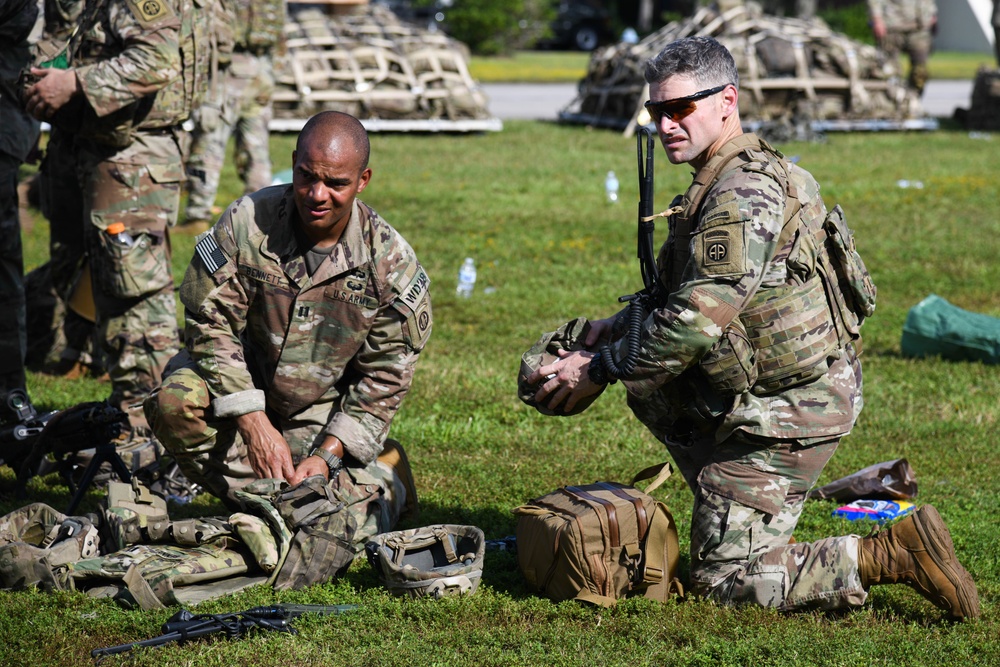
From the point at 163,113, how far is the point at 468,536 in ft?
10.1

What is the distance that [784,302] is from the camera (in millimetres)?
4324

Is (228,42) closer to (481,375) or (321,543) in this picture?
(481,375)

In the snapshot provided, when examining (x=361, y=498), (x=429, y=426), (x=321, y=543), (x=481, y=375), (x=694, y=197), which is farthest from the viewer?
(x=481, y=375)

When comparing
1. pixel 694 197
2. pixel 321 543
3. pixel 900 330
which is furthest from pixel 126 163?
pixel 900 330

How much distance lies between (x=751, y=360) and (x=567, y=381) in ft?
2.25

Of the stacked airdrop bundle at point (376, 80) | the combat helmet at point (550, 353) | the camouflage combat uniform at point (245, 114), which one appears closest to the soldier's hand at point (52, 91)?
the combat helmet at point (550, 353)

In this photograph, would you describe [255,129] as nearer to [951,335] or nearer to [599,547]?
[951,335]

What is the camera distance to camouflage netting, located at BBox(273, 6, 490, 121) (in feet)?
60.5

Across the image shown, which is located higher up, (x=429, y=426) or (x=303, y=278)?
(x=303, y=278)

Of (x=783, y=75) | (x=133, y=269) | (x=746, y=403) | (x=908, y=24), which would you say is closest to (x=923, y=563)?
(x=746, y=403)

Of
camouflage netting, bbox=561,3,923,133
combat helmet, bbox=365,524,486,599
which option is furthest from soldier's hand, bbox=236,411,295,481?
camouflage netting, bbox=561,3,923,133

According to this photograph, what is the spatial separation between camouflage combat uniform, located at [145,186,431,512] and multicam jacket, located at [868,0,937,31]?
2205 cm

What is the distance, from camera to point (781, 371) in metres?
4.38

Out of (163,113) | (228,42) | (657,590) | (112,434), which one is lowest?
(657,590)
